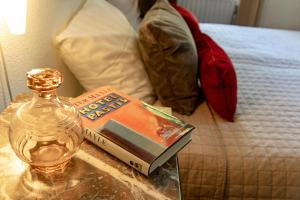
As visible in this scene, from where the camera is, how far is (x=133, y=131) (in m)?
0.78

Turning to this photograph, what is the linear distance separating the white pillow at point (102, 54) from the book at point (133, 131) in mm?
354

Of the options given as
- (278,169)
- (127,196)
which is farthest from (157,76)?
(127,196)

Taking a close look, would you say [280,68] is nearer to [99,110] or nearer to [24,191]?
[99,110]

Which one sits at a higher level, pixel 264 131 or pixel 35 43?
pixel 35 43

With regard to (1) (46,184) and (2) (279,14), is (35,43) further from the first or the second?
(2) (279,14)

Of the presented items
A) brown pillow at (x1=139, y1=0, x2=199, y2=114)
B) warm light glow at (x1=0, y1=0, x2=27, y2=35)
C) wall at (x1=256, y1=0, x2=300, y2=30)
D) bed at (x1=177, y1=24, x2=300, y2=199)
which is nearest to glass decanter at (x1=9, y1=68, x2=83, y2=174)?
warm light glow at (x1=0, y1=0, x2=27, y2=35)

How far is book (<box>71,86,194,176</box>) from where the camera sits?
0.72 m

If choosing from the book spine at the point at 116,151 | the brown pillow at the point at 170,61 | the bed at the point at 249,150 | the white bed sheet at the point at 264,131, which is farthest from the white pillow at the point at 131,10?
the book spine at the point at 116,151

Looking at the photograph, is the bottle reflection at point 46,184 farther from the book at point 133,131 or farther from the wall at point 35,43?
the wall at point 35,43

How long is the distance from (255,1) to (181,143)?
2769mm

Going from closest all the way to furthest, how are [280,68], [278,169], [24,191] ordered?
[24,191]
[278,169]
[280,68]

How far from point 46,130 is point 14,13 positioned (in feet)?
1.02

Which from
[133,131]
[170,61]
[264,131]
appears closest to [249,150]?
[264,131]

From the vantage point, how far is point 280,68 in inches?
75.2
